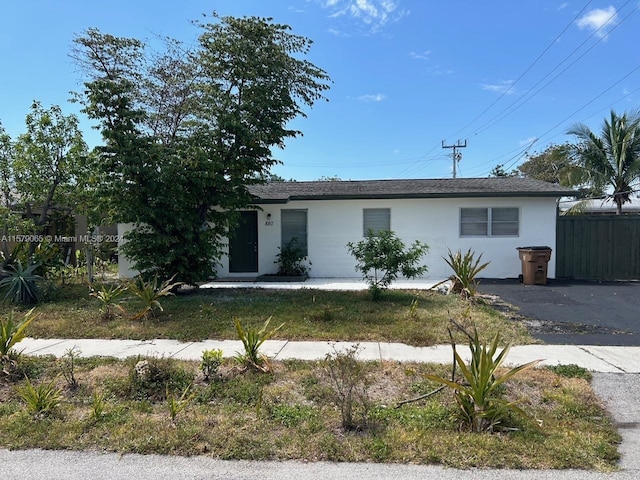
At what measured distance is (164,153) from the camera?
884 cm

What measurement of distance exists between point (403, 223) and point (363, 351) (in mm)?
7359

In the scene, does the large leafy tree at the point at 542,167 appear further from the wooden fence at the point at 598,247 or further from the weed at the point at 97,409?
the weed at the point at 97,409

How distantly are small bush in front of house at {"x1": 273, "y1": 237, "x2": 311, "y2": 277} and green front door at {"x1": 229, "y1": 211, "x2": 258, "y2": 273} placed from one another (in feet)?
2.78

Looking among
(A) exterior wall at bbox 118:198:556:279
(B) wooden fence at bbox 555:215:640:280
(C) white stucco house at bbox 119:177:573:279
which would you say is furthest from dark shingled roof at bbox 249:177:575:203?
(B) wooden fence at bbox 555:215:640:280

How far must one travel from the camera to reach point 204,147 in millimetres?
9156

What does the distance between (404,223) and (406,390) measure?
851 centimetres

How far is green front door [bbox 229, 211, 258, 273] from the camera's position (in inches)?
499

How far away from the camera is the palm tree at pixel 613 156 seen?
1625 cm

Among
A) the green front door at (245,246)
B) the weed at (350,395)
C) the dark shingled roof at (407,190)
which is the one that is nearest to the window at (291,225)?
the dark shingled roof at (407,190)

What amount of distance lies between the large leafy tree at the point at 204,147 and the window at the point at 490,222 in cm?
574

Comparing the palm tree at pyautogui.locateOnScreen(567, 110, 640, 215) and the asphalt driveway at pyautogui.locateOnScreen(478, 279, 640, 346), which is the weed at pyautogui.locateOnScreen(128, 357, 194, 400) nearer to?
the asphalt driveway at pyautogui.locateOnScreen(478, 279, 640, 346)

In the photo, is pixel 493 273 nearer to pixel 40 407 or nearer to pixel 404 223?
pixel 404 223

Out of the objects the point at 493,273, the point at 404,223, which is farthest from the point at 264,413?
the point at 493,273

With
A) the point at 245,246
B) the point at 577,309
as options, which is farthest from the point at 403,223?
the point at 577,309
